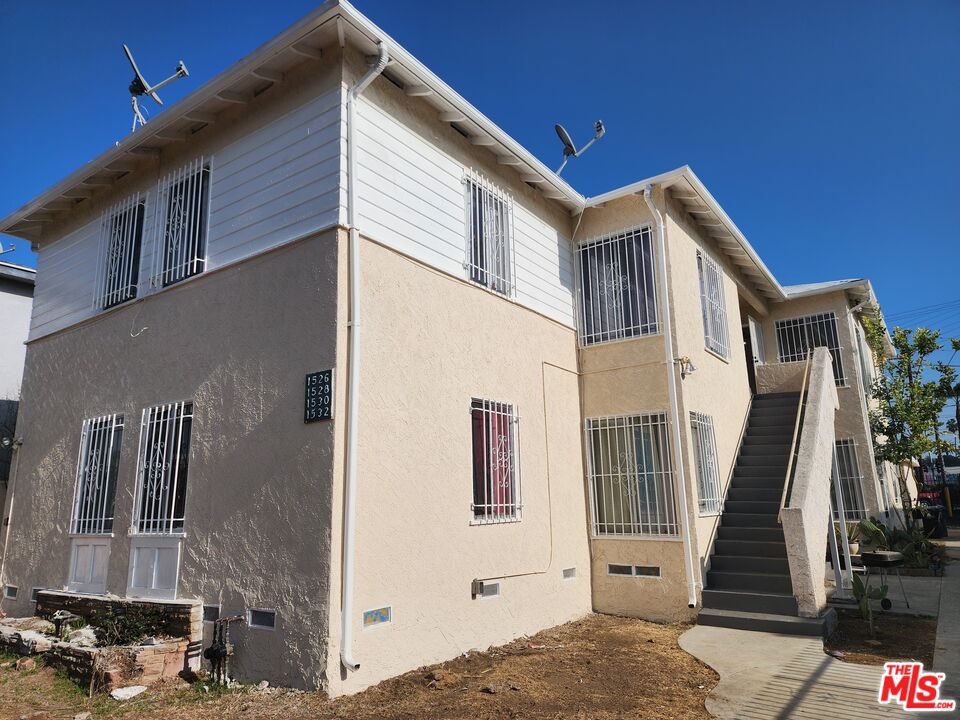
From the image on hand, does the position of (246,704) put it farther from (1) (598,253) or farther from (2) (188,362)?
(1) (598,253)

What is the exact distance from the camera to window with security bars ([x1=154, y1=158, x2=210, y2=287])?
7.77m

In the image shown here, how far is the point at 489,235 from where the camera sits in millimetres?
8398

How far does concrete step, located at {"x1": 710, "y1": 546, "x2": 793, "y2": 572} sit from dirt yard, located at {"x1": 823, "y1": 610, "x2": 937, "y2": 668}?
863mm

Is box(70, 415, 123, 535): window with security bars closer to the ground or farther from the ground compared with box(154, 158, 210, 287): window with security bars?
closer to the ground

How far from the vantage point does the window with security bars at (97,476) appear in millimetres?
7938

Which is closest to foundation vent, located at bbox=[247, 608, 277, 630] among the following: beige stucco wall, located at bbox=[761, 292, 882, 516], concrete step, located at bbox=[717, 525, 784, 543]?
concrete step, located at bbox=[717, 525, 784, 543]

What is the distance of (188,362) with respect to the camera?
7.33 metres

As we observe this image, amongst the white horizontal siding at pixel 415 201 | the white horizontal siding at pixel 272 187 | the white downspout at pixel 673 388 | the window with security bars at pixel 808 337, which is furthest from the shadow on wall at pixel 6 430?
the window with security bars at pixel 808 337

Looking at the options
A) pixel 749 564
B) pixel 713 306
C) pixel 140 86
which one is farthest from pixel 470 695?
pixel 140 86

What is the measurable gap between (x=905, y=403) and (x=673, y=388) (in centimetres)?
1050

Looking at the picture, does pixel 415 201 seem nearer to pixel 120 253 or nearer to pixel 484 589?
pixel 484 589

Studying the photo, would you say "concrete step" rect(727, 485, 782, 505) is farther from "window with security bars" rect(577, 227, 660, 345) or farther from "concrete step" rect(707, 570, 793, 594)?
"window with security bars" rect(577, 227, 660, 345)

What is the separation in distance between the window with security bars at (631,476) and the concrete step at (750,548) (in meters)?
0.91

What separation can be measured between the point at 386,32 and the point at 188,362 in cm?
425
